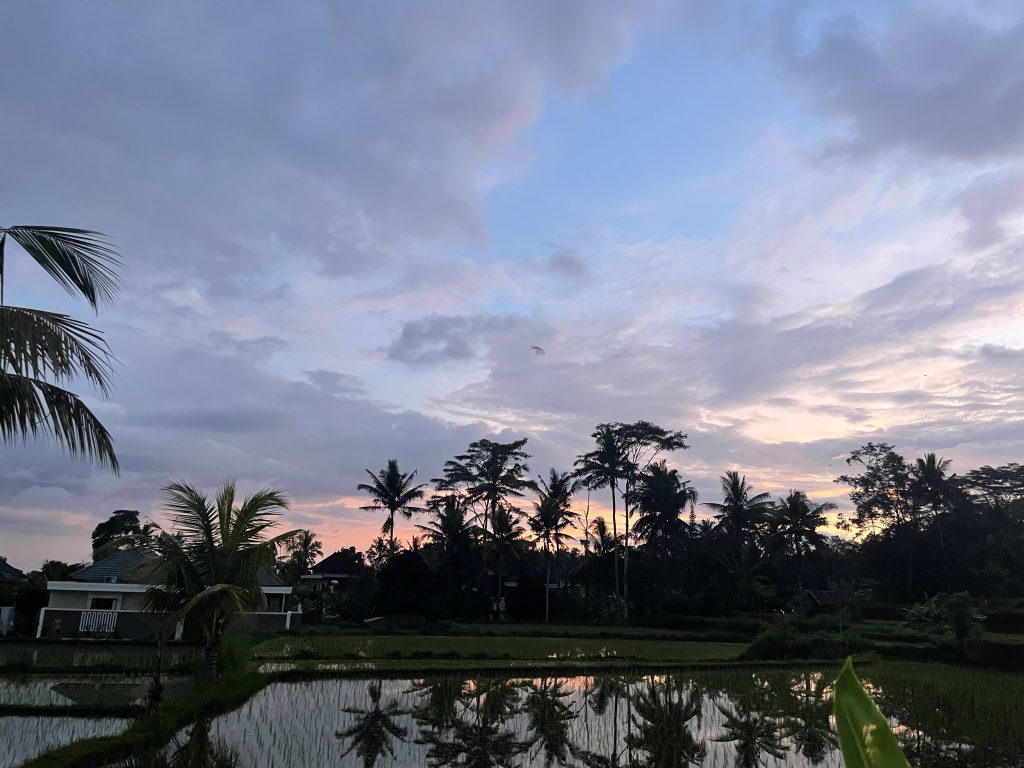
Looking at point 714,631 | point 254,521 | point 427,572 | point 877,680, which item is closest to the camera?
point 254,521

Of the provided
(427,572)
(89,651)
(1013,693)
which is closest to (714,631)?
(427,572)

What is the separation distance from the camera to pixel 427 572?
3284cm

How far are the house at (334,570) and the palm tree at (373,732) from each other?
34.5 metres

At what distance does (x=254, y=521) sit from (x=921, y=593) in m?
33.9

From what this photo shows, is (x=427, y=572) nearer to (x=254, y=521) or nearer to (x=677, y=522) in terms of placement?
(x=677, y=522)

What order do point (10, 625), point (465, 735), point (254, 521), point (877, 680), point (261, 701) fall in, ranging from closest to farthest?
point (465, 735) < point (261, 701) < point (254, 521) < point (877, 680) < point (10, 625)

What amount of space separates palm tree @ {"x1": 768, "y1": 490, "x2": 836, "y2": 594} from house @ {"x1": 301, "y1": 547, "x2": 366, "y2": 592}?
2344 cm

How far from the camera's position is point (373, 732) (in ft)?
28.3

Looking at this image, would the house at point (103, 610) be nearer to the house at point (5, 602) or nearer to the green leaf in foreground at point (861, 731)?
the house at point (5, 602)

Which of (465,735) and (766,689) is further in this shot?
(766,689)

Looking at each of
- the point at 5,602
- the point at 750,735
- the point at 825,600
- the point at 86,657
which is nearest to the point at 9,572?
the point at 5,602

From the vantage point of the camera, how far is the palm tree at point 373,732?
7.67m

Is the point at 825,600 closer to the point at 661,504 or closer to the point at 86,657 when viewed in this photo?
the point at 661,504

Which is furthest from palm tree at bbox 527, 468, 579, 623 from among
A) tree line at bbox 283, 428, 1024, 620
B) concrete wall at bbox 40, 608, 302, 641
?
concrete wall at bbox 40, 608, 302, 641
